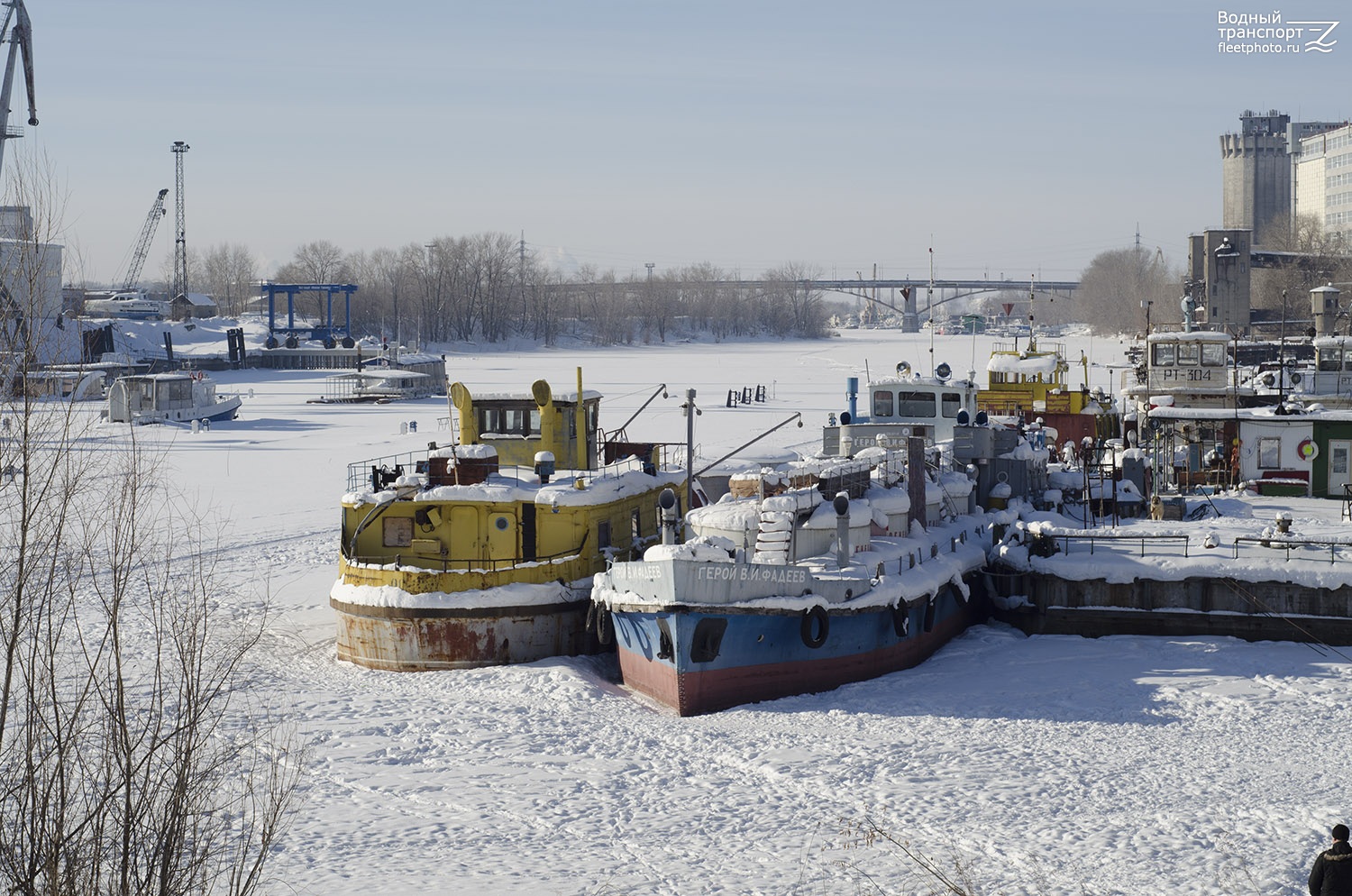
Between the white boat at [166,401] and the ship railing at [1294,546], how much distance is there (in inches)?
1956

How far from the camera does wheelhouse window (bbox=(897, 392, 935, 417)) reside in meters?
33.0

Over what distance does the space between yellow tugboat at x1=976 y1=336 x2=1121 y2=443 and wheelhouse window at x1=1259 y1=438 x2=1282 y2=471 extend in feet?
33.3

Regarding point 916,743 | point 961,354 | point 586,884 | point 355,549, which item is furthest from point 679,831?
point 961,354

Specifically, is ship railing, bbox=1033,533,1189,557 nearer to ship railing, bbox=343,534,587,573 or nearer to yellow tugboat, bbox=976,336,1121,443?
ship railing, bbox=343,534,587,573

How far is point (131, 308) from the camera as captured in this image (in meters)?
122

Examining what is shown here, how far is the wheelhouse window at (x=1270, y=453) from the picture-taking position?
32094 millimetres

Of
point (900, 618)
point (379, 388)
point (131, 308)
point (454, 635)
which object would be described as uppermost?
point (131, 308)

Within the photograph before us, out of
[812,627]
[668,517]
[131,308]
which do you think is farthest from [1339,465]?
[131,308]

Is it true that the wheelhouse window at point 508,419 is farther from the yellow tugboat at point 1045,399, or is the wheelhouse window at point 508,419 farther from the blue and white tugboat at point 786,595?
the yellow tugboat at point 1045,399

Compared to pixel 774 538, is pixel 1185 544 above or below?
below

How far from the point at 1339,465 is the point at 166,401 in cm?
5015

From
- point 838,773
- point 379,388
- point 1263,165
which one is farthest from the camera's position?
point 1263,165

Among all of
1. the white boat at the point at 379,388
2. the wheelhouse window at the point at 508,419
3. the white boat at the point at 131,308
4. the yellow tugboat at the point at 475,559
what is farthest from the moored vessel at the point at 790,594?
the white boat at the point at 131,308

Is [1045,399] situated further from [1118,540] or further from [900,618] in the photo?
[900,618]
